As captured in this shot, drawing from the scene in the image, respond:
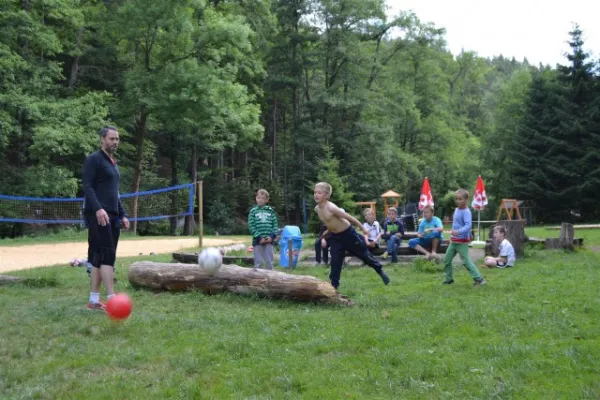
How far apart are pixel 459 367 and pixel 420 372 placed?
285mm

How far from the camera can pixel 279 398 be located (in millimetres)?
3002

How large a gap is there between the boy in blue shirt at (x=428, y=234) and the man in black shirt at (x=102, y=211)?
639 centimetres

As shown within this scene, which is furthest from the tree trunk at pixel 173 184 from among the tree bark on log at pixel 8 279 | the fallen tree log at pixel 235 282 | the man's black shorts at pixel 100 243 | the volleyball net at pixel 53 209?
the man's black shorts at pixel 100 243

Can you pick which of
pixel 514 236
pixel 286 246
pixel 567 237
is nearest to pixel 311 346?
pixel 286 246

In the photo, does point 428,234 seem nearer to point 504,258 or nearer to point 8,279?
point 504,258

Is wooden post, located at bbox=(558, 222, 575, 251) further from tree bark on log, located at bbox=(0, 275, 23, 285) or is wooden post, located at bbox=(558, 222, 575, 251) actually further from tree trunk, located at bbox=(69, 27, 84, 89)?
tree trunk, located at bbox=(69, 27, 84, 89)

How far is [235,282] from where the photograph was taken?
6316 millimetres

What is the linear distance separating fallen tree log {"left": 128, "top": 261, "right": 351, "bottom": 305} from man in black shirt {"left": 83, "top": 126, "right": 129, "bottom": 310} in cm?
117

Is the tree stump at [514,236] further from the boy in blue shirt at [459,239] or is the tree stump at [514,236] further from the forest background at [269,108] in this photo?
the forest background at [269,108]

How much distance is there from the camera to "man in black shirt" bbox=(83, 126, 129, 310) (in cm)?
544

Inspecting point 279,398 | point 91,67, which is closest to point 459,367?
point 279,398

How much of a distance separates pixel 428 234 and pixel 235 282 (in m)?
5.21

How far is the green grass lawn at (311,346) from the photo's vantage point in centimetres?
316

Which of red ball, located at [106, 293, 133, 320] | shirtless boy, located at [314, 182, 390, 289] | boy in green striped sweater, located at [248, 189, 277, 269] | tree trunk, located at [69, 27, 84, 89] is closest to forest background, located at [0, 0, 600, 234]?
tree trunk, located at [69, 27, 84, 89]
